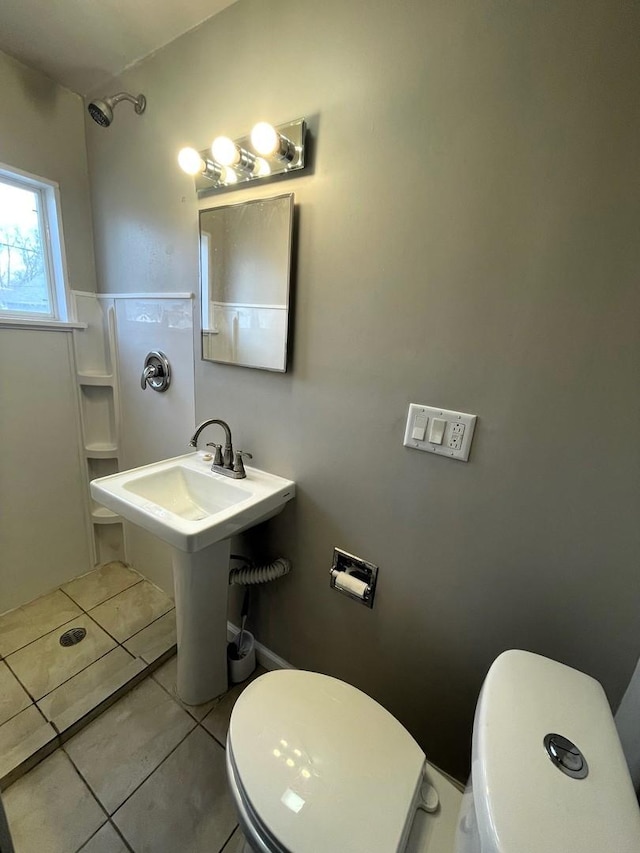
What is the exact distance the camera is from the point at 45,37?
1.20 meters

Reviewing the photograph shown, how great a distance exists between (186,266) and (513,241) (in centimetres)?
115

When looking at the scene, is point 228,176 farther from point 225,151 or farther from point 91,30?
point 91,30

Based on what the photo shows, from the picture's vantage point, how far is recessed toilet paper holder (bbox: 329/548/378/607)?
109cm

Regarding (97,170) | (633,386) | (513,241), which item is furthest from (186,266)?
(633,386)

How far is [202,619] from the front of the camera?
120 centimetres

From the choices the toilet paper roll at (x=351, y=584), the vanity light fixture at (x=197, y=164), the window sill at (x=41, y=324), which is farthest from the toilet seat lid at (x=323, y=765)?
the window sill at (x=41, y=324)

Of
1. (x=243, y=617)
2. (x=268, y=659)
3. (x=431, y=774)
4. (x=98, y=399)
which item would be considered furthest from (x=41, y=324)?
(x=431, y=774)

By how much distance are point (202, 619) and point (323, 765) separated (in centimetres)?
64

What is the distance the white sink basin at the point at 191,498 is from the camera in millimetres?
963

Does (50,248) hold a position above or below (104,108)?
below

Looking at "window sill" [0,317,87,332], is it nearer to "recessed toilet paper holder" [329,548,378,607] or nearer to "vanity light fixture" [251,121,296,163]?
"vanity light fixture" [251,121,296,163]

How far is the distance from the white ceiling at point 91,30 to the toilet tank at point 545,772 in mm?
1967

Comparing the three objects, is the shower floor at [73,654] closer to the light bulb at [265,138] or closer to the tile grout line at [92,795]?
the tile grout line at [92,795]

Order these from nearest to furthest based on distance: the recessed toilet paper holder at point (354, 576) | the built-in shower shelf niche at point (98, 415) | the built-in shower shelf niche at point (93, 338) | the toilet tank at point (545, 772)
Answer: the toilet tank at point (545, 772) → the recessed toilet paper holder at point (354, 576) → the built-in shower shelf niche at point (93, 338) → the built-in shower shelf niche at point (98, 415)
